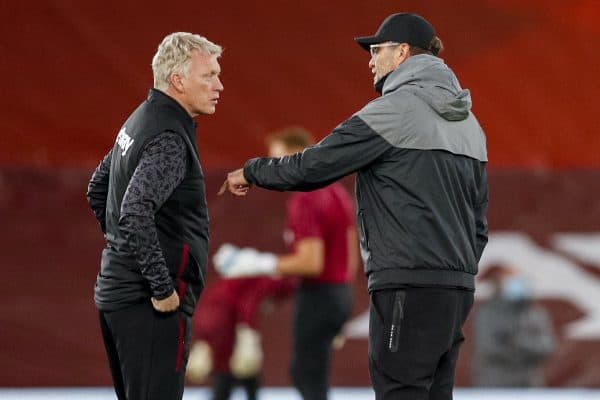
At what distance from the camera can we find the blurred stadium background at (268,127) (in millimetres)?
8812

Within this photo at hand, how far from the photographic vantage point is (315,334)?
5957mm

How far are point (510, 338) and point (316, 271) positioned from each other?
2914 mm

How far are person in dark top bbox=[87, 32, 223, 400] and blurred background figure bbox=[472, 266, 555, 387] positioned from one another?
4.98 m

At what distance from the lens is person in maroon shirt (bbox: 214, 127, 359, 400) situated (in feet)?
19.4

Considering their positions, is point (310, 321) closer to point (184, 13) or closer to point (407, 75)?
point (407, 75)

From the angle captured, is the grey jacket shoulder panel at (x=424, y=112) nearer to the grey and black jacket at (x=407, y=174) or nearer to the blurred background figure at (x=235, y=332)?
the grey and black jacket at (x=407, y=174)

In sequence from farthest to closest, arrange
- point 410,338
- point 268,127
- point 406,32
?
point 268,127 → point 406,32 → point 410,338

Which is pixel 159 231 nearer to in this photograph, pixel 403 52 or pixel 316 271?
pixel 403 52

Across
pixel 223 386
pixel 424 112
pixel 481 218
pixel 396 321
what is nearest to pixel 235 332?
pixel 223 386

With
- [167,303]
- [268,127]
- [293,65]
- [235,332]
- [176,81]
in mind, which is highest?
[293,65]

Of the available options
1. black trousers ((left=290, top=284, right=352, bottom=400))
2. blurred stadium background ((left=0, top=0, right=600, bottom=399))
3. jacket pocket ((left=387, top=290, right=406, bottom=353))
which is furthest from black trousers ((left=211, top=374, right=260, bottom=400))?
jacket pocket ((left=387, top=290, right=406, bottom=353))

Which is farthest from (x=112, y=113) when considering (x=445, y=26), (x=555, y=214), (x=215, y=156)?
(x=555, y=214)

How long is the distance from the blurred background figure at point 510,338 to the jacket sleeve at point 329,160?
4.79 meters

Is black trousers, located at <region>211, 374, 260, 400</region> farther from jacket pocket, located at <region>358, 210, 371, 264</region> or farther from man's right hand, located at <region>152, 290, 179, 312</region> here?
man's right hand, located at <region>152, 290, 179, 312</region>
